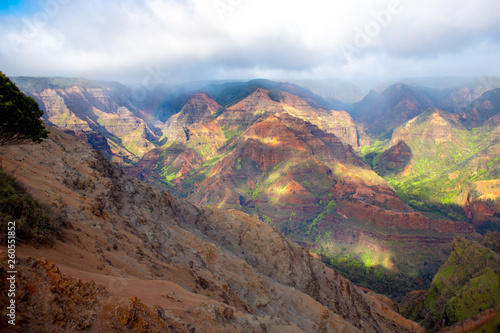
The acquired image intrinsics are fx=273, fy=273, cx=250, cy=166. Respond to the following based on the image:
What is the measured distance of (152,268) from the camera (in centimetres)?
1841

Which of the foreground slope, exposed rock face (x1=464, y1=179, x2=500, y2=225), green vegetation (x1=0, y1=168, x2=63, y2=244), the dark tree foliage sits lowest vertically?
the foreground slope

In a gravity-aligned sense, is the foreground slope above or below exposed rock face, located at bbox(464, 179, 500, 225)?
below

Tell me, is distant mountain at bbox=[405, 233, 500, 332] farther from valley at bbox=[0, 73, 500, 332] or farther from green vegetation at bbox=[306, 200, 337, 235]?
green vegetation at bbox=[306, 200, 337, 235]

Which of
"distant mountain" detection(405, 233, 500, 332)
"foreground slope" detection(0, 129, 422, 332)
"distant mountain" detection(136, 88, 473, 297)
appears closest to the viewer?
"foreground slope" detection(0, 129, 422, 332)

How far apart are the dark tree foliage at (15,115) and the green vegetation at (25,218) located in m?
2.98

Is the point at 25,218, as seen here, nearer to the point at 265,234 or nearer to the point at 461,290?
the point at 265,234

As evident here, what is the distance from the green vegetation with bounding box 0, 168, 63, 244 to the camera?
37.3ft

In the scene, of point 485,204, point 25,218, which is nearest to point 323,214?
point 485,204

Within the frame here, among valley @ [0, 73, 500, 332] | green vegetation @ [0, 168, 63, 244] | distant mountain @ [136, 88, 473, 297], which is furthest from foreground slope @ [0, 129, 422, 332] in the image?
distant mountain @ [136, 88, 473, 297]

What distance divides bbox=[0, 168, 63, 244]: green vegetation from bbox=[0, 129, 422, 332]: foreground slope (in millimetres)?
666

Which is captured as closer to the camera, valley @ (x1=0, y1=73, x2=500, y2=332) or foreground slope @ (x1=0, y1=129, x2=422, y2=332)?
foreground slope @ (x1=0, y1=129, x2=422, y2=332)

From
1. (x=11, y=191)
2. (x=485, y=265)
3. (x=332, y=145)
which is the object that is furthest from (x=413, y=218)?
(x=11, y=191)

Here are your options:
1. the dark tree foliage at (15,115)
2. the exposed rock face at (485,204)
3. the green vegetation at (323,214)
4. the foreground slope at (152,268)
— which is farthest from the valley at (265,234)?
the dark tree foliage at (15,115)

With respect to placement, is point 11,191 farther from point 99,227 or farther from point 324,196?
point 324,196
